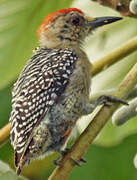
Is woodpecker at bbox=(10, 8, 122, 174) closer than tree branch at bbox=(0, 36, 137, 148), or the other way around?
tree branch at bbox=(0, 36, 137, 148)

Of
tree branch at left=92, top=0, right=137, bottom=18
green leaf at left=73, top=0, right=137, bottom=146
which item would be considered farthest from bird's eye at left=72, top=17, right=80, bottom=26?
tree branch at left=92, top=0, right=137, bottom=18

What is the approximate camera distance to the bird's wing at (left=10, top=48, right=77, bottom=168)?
8.50 feet

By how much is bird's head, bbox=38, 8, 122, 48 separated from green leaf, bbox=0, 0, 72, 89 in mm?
437

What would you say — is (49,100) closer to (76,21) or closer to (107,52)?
(107,52)

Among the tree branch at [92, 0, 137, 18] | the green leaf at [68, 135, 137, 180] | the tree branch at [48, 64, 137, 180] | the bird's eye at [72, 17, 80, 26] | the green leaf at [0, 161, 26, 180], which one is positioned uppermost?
the tree branch at [92, 0, 137, 18]

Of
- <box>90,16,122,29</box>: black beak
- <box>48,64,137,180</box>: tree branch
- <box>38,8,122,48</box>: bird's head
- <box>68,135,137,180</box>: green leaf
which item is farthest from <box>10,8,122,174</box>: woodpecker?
<box>48,64,137,180</box>: tree branch

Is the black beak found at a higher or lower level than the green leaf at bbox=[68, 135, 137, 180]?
higher

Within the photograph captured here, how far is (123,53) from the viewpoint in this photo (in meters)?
2.20

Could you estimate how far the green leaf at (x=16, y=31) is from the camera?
2928 millimetres

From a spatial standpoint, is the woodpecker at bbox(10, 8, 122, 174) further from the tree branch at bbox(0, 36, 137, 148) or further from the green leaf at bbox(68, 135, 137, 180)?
the green leaf at bbox(68, 135, 137, 180)

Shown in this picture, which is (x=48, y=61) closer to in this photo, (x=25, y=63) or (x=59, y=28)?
(x=25, y=63)

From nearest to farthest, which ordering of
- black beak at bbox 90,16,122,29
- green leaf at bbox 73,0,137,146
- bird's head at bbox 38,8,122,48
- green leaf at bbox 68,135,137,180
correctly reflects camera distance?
1. green leaf at bbox 73,0,137,146
2. black beak at bbox 90,16,122,29
3. green leaf at bbox 68,135,137,180
4. bird's head at bbox 38,8,122,48

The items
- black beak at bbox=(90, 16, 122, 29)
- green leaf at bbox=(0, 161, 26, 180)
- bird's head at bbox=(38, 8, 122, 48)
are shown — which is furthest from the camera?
bird's head at bbox=(38, 8, 122, 48)

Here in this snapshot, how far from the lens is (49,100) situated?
9.14 ft
